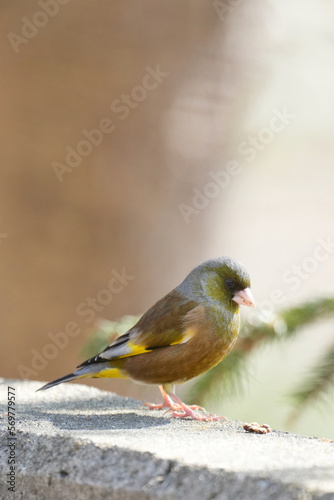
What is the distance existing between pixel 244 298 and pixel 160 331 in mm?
307

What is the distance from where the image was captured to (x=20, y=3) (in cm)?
385

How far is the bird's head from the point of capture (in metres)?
2.28

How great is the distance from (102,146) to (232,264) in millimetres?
1791

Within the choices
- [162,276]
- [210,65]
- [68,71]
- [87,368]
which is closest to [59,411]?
[87,368]

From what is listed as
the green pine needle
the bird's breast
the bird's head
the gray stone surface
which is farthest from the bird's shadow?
the green pine needle

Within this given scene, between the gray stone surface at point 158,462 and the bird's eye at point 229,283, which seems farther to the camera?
the bird's eye at point 229,283

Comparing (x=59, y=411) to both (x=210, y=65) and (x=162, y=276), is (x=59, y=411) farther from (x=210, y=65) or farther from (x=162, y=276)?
(x=210, y=65)

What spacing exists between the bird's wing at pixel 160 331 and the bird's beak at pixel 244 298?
0.42 ft

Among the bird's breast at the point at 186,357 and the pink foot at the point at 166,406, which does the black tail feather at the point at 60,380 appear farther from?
the pink foot at the point at 166,406

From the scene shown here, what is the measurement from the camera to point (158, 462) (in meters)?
1.29

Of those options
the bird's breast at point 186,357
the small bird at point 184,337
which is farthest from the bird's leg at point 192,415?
the bird's breast at point 186,357

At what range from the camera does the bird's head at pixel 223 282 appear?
228 centimetres

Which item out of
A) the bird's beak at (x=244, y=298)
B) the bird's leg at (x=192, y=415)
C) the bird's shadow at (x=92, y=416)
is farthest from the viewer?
the bird's beak at (x=244, y=298)

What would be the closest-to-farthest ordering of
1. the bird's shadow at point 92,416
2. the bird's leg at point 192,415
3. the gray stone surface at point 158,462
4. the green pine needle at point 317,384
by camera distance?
1. the gray stone surface at point 158,462
2. the bird's shadow at point 92,416
3. the bird's leg at point 192,415
4. the green pine needle at point 317,384
